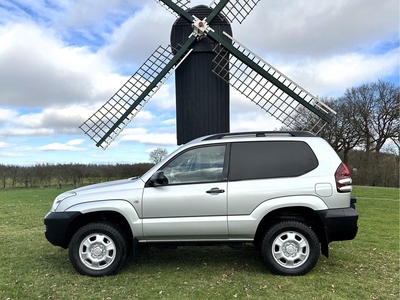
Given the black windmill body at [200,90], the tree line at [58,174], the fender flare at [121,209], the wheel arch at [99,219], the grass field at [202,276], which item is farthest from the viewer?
the tree line at [58,174]

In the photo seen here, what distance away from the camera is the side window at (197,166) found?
15.5 feet

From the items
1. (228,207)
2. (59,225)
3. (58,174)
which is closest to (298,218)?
(228,207)

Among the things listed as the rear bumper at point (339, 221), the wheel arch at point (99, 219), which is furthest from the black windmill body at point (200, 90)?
the rear bumper at point (339, 221)

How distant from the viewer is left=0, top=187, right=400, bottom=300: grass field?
4.11 metres

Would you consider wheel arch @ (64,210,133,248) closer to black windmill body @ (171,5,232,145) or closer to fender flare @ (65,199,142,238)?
fender flare @ (65,199,142,238)

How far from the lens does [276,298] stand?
3922 mm

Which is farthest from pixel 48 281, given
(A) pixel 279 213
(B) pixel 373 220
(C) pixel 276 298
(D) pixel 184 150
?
(B) pixel 373 220

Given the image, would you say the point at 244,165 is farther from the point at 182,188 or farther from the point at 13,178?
the point at 13,178

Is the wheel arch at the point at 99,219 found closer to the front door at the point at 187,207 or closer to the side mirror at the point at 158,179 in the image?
the front door at the point at 187,207

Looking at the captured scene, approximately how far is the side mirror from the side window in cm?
12

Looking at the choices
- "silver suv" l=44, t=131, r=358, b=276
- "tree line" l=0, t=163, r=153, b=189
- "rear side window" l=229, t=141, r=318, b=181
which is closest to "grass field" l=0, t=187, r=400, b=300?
"silver suv" l=44, t=131, r=358, b=276

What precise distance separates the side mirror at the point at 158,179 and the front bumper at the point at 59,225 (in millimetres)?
1136

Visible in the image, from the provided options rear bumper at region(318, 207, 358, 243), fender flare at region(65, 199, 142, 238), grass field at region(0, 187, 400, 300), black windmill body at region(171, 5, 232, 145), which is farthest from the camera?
black windmill body at region(171, 5, 232, 145)

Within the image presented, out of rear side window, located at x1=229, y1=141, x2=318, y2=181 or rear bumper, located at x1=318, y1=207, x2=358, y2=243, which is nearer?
rear bumper, located at x1=318, y1=207, x2=358, y2=243
